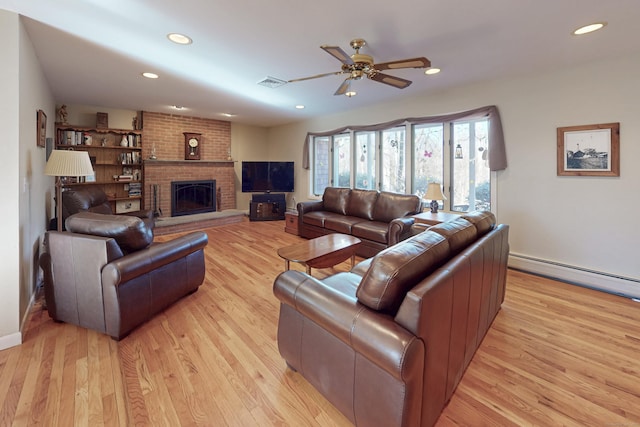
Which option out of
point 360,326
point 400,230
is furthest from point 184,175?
point 360,326

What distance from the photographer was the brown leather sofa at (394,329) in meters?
1.17

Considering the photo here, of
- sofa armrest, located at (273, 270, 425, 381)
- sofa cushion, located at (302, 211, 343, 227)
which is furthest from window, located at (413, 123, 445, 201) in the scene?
sofa armrest, located at (273, 270, 425, 381)

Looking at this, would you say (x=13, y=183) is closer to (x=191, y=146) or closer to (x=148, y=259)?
(x=148, y=259)

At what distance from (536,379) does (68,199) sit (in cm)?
540

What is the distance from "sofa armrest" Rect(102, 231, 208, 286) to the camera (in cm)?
206

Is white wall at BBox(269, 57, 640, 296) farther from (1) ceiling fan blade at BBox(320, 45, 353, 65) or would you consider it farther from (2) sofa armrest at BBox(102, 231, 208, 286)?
(2) sofa armrest at BBox(102, 231, 208, 286)

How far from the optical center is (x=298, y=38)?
263 cm

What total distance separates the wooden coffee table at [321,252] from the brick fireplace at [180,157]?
4.38m

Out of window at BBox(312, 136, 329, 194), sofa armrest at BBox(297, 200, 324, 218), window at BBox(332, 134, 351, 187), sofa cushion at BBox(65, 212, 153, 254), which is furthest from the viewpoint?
window at BBox(312, 136, 329, 194)

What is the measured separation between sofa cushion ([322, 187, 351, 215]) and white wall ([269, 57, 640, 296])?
2.16 meters

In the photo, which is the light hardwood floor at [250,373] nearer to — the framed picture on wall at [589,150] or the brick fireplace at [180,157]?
the framed picture on wall at [589,150]

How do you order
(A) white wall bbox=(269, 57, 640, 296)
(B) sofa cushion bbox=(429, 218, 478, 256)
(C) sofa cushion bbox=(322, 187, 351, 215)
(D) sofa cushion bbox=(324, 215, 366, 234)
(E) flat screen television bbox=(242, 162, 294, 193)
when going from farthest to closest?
(E) flat screen television bbox=(242, 162, 294, 193) < (C) sofa cushion bbox=(322, 187, 351, 215) < (D) sofa cushion bbox=(324, 215, 366, 234) < (A) white wall bbox=(269, 57, 640, 296) < (B) sofa cushion bbox=(429, 218, 478, 256)

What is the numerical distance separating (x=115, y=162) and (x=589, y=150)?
24.3ft

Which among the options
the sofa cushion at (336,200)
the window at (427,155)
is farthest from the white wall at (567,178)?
the sofa cushion at (336,200)
